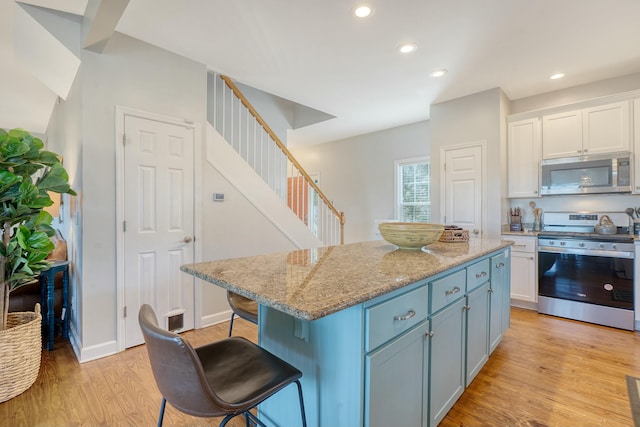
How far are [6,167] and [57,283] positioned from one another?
1451 millimetres

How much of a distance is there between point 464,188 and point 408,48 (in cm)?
201

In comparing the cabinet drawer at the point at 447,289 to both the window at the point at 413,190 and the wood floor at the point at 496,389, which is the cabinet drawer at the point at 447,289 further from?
the window at the point at 413,190

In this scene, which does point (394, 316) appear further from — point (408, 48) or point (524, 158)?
point (524, 158)

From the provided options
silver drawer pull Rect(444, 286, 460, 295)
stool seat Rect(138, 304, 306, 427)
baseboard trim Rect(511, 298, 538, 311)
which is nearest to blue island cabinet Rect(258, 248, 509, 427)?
silver drawer pull Rect(444, 286, 460, 295)

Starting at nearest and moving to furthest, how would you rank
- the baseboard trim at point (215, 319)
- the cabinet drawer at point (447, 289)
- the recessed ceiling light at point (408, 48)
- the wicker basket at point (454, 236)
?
the cabinet drawer at point (447, 289) < the wicker basket at point (454, 236) < the recessed ceiling light at point (408, 48) < the baseboard trim at point (215, 319)

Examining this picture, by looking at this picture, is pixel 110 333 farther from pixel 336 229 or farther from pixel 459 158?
pixel 459 158

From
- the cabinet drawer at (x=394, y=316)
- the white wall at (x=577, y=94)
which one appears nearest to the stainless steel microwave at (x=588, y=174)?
the white wall at (x=577, y=94)

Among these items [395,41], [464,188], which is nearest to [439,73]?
[395,41]

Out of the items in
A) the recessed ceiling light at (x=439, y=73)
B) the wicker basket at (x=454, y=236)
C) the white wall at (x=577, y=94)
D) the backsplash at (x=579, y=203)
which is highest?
the recessed ceiling light at (x=439, y=73)

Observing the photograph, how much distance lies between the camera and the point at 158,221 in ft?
9.04

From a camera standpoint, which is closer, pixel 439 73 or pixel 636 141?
pixel 636 141

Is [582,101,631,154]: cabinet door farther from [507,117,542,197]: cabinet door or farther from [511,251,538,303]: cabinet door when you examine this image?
[511,251,538,303]: cabinet door

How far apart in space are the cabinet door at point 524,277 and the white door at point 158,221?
3596mm

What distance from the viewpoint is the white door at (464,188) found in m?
3.87
